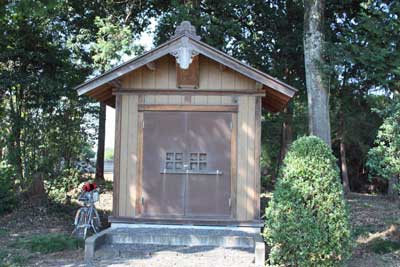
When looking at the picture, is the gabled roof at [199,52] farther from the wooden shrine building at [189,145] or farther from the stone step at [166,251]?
the stone step at [166,251]

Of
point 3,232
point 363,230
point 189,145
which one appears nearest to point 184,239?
point 189,145

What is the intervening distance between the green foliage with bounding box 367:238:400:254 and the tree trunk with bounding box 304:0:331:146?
2574 millimetres

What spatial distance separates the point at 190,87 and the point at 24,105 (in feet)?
16.3

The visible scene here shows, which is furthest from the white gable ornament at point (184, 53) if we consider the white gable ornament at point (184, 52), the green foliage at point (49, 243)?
the green foliage at point (49, 243)

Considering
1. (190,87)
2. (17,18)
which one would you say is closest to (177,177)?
(190,87)

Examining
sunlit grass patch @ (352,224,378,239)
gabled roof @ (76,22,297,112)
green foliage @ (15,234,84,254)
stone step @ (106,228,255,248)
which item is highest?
gabled roof @ (76,22,297,112)

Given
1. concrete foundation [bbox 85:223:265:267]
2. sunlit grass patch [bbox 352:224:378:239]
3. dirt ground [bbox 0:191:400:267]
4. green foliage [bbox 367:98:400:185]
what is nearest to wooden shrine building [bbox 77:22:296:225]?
concrete foundation [bbox 85:223:265:267]

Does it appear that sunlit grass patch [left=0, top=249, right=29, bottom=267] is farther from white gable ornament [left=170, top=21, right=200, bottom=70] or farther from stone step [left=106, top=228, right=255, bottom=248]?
white gable ornament [left=170, top=21, right=200, bottom=70]

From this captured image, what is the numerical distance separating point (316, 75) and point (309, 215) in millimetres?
4898

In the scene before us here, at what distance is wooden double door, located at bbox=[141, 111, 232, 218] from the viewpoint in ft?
25.2

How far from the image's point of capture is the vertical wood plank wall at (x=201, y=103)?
301 inches

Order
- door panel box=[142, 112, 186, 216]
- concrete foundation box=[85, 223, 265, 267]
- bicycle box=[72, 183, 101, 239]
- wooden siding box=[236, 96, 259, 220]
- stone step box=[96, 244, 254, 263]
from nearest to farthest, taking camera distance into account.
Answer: stone step box=[96, 244, 254, 263]
concrete foundation box=[85, 223, 265, 267]
wooden siding box=[236, 96, 259, 220]
door panel box=[142, 112, 186, 216]
bicycle box=[72, 183, 101, 239]

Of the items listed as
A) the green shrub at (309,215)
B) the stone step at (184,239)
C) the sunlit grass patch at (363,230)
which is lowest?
the sunlit grass patch at (363,230)

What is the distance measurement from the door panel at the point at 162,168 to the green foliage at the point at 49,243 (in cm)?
138
